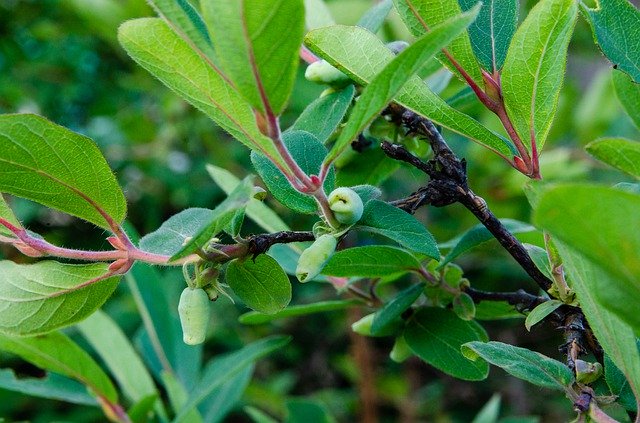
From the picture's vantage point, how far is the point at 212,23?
0.34 metres

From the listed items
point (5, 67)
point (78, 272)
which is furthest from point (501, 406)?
point (78, 272)

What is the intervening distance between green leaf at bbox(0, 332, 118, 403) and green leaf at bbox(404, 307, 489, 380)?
1.17 ft

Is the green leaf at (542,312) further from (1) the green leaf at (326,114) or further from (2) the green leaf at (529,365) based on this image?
(1) the green leaf at (326,114)

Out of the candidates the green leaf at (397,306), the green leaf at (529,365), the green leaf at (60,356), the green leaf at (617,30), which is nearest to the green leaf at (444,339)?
the green leaf at (397,306)

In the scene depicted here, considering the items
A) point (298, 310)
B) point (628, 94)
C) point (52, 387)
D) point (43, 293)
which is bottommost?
point (52, 387)

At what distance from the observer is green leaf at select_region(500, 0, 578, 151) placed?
1.42ft

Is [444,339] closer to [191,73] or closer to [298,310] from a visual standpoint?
[298,310]

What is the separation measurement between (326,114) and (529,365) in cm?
22

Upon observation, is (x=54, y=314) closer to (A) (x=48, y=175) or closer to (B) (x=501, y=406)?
(A) (x=48, y=175)

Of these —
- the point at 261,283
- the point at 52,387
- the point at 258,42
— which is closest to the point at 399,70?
the point at 258,42

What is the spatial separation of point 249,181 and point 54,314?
19 cm

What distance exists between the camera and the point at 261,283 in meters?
0.49

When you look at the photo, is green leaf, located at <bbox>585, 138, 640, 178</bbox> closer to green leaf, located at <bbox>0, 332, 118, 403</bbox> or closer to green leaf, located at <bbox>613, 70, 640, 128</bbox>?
green leaf, located at <bbox>613, 70, 640, 128</bbox>

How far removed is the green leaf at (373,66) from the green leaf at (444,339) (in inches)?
7.3
